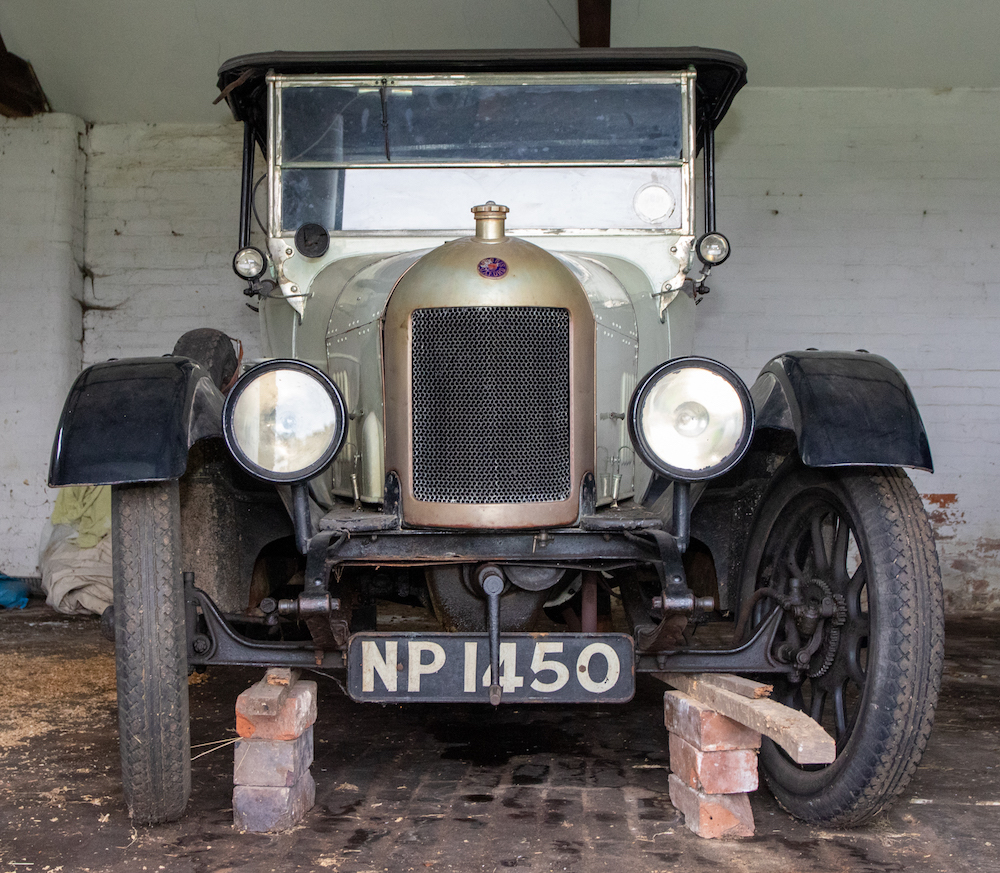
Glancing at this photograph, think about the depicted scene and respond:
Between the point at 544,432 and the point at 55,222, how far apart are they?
480 centimetres

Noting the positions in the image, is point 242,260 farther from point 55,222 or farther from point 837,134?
point 837,134

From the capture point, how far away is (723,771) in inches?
90.8

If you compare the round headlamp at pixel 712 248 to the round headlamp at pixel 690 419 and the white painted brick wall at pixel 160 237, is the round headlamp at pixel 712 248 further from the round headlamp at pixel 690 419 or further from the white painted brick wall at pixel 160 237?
the white painted brick wall at pixel 160 237

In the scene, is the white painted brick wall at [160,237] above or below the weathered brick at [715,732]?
above

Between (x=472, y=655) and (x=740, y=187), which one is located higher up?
(x=740, y=187)

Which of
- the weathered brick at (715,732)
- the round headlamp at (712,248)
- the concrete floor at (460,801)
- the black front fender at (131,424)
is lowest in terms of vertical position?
the concrete floor at (460,801)

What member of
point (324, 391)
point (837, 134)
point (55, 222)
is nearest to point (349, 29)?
point (55, 222)

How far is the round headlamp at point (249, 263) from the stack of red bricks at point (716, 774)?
1896 mm

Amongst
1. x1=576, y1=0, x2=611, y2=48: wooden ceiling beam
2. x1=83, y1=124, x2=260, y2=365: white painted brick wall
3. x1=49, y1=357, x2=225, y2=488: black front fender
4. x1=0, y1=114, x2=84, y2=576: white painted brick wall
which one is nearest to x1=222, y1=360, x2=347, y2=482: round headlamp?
x1=49, y1=357, x2=225, y2=488: black front fender

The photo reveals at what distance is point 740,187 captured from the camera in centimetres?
592

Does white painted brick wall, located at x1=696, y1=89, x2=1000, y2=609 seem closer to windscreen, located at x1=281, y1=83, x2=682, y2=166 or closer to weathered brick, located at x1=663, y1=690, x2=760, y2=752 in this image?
windscreen, located at x1=281, y1=83, x2=682, y2=166

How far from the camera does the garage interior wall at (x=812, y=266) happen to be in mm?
5801

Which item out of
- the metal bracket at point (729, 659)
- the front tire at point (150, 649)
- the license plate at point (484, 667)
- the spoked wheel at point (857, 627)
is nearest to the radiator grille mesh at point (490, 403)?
the license plate at point (484, 667)

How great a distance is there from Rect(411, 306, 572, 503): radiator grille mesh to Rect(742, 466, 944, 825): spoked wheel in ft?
2.31
